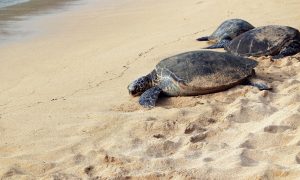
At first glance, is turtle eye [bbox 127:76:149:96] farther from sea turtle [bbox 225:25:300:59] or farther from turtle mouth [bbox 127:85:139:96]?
sea turtle [bbox 225:25:300:59]

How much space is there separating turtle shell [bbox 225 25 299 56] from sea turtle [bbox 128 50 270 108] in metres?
→ 1.03

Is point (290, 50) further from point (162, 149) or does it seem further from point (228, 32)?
point (162, 149)

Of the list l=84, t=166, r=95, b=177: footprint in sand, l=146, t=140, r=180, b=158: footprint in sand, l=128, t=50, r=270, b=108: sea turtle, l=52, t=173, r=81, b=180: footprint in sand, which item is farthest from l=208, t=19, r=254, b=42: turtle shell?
l=52, t=173, r=81, b=180: footprint in sand

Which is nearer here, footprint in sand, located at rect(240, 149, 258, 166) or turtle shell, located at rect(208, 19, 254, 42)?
footprint in sand, located at rect(240, 149, 258, 166)

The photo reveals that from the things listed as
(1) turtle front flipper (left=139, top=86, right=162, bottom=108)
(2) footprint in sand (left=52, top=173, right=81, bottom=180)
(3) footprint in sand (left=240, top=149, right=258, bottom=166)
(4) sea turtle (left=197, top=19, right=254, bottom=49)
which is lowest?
(4) sea turtle (left=197, top=19, right=254, bottom=49)

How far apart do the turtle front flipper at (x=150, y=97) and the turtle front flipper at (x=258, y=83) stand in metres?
1.06

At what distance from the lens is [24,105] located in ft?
17.8

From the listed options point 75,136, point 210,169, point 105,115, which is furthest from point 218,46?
point 210,169

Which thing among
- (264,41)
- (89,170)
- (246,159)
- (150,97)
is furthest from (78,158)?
(264,41)

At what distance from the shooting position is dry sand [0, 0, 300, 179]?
3.32 metres

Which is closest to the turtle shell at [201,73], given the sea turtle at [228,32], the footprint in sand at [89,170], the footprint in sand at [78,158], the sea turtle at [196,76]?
the sea turtle at [196,76]

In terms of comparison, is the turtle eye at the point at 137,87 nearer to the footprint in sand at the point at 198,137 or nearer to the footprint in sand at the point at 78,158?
the footprint in sand at the point at 198,137

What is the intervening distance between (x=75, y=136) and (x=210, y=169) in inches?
58.2

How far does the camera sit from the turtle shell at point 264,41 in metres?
6.18
